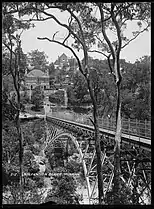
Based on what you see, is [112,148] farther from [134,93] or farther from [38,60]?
[38,60]

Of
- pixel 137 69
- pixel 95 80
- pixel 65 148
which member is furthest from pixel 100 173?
pixel 65 148

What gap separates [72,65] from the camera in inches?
108

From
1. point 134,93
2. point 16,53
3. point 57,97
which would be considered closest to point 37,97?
point 57,97

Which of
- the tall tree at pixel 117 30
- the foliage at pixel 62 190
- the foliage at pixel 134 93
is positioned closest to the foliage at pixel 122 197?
the tall tree at pixel 117 30

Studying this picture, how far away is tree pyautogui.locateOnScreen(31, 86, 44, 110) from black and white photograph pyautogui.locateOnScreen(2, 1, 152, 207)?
0.01 m

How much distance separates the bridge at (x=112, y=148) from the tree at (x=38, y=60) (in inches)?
26.9

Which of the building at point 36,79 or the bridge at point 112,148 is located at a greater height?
the building at point 36,79

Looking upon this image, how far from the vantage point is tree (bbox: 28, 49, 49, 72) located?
2711mm

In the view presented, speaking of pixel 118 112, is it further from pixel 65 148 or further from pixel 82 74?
pixel 65 148

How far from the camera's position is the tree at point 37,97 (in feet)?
9.72

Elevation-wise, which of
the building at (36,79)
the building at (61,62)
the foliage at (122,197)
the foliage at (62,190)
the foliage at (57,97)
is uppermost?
the building at (61,62)

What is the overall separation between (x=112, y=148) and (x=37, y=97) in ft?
4.00

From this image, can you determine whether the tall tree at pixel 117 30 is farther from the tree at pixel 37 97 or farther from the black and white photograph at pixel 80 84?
the tree at pixel 37 97

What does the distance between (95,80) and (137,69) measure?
1.56 feet
